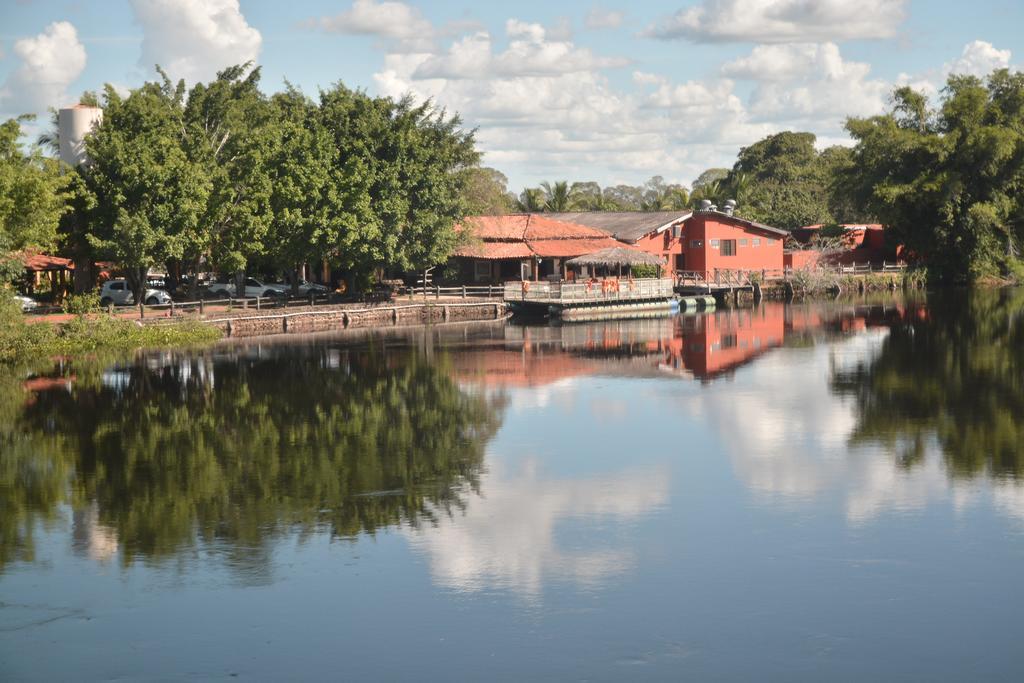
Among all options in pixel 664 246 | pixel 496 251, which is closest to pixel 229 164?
pixel 496 251

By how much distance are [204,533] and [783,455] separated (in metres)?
13.6

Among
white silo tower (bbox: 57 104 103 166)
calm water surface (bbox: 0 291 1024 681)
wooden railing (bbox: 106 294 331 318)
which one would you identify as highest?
white silo tower (bbox: 57 104 103 166)

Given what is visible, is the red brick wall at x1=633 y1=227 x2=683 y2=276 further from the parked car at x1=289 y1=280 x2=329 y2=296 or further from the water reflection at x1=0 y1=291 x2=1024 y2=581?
the water reflection at x1=0 y1=291 x2=1024 y2=581

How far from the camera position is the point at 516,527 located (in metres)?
22.9

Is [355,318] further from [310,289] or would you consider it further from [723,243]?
[723,243]

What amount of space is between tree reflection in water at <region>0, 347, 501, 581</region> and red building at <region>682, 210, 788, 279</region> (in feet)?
148

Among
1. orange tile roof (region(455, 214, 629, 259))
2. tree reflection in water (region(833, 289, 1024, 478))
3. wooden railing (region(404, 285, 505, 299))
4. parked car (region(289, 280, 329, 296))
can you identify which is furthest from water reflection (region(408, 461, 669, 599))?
orange tile roof (region(455, 214, 629, 259))

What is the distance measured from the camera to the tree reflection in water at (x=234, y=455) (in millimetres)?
23500

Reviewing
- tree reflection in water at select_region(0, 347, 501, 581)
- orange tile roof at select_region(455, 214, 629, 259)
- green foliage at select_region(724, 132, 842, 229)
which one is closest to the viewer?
tree reflection in water at select_region(0, 347, 501, 581)

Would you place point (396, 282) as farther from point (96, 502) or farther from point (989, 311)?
point (96, 502)

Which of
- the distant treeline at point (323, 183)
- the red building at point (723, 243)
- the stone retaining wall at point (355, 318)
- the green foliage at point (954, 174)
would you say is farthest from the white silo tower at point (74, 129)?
the green foliage at point (954, 174)

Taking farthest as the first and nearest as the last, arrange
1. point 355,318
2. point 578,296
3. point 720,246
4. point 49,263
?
point 720,246
point 578,296
point 49,263
point 355,318

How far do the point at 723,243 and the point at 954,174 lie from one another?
17917 millimetres

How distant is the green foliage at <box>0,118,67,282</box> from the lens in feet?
175
